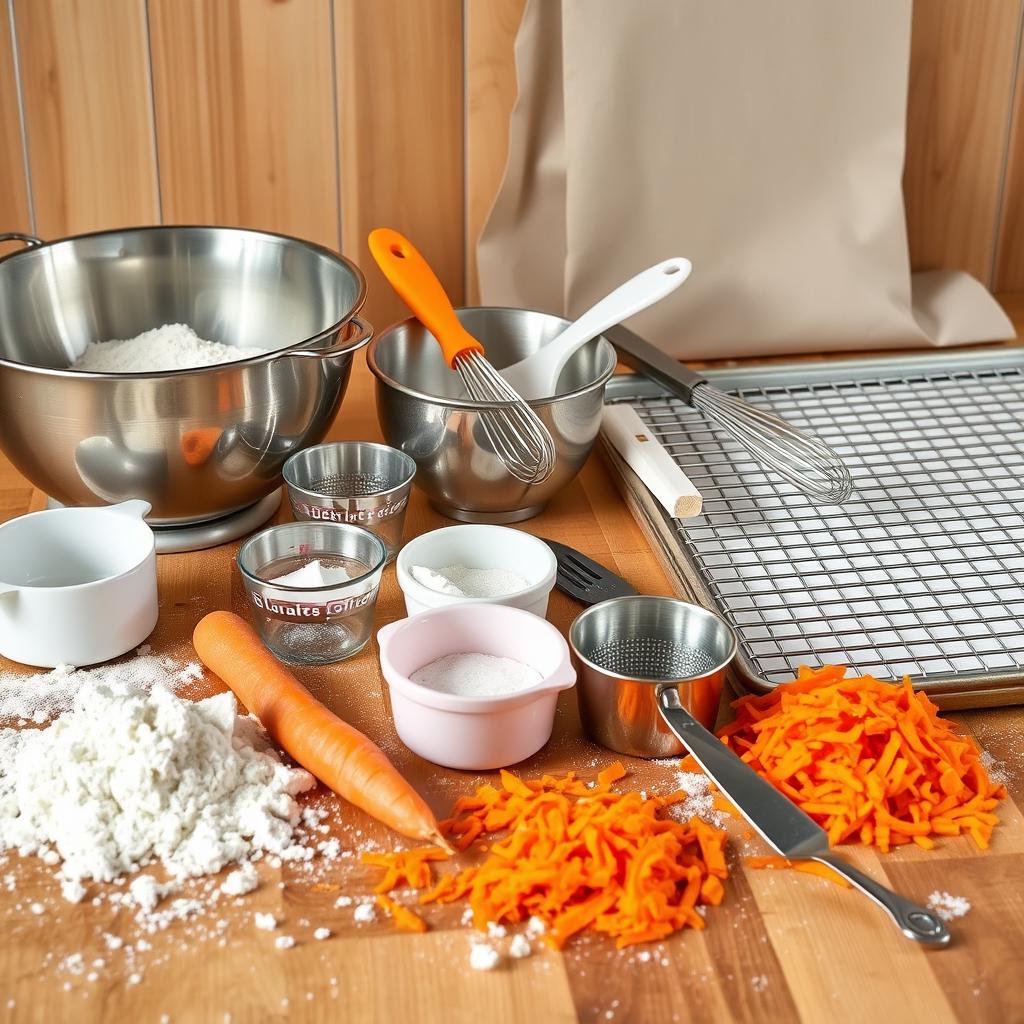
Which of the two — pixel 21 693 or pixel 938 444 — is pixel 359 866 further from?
pixel 938 444

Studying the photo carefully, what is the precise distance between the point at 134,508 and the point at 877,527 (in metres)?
0.56

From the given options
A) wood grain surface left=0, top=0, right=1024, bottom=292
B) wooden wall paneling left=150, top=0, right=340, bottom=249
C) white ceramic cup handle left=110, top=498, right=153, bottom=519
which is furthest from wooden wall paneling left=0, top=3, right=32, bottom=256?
white ceramic cup handle left=110, top=498, right=153, bottom=519

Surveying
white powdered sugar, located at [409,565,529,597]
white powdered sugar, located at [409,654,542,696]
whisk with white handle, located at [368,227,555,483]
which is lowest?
Result: white powdered sugar, located at [409,654,542,696]

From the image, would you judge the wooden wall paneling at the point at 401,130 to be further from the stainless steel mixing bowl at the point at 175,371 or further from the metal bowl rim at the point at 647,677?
the metal bowl rim at the point at 647,677

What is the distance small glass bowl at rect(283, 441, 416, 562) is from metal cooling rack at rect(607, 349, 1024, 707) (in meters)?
0.20

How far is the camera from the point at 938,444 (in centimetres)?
115

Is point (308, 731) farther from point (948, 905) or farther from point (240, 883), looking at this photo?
point (948, 905)

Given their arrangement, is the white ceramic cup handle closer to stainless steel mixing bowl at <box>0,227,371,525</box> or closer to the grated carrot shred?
stainless steel mixing bowl at <box>0,227,371,525</box>

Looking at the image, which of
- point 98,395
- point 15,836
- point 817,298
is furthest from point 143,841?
point 817,298

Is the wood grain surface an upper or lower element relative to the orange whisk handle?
upper

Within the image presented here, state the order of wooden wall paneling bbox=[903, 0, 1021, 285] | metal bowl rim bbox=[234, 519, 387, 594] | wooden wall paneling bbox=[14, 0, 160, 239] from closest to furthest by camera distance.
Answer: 1. metal bowl rim bbox=[234, 519, 387, 594]
2. wooden wall paneling bbox=[14, 0, 160, 239]
3. wooden wall paneling bbox=[903, 0, 1021, 285]

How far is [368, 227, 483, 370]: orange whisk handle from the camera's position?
1.02m

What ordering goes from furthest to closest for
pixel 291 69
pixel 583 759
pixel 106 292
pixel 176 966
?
1. pixel 291 69
2. pixel 106 292
3. pixel 583 759
4. pixel 176 966

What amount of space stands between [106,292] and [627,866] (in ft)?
2.23
